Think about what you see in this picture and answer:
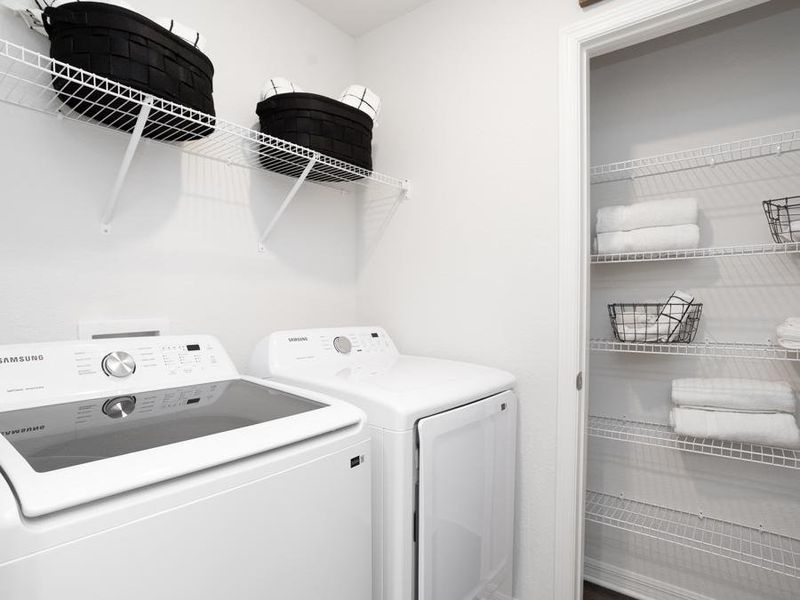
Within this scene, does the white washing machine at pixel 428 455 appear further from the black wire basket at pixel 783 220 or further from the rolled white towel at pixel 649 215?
the black wire basket at pixel 783 220

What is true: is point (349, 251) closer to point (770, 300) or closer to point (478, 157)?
point (478, 157)

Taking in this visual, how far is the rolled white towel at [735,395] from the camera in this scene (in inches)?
63.8

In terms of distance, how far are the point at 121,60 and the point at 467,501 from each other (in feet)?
5.08

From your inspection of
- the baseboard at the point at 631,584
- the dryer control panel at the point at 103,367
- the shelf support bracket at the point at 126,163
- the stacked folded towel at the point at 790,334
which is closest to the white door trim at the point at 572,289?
the baseboard at the point at 631,584

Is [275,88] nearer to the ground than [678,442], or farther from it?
farther from it

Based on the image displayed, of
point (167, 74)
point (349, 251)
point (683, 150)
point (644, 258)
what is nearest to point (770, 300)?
point (644, 258)

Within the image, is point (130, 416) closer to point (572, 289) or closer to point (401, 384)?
point (401, 384)

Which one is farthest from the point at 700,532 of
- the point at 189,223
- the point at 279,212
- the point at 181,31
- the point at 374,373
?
the point at 181,31

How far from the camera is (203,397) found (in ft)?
4.09

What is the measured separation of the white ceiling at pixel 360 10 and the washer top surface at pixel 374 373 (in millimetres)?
1459

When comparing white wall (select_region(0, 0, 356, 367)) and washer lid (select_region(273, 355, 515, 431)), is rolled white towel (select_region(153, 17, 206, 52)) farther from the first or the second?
washer lid (select_region(273, 355, 515, 431))

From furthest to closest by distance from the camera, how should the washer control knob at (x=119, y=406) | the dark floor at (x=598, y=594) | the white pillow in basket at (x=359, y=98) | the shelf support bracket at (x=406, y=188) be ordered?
the shelf support bracket at (x=406, y=188) < the dark floor at (x=598, y=594) < the white pillow in basket at (x=359, y=98) < the washer control knob at (x=119, y=406)

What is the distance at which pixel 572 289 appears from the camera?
5.24ft

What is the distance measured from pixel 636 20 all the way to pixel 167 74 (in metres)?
1.45
